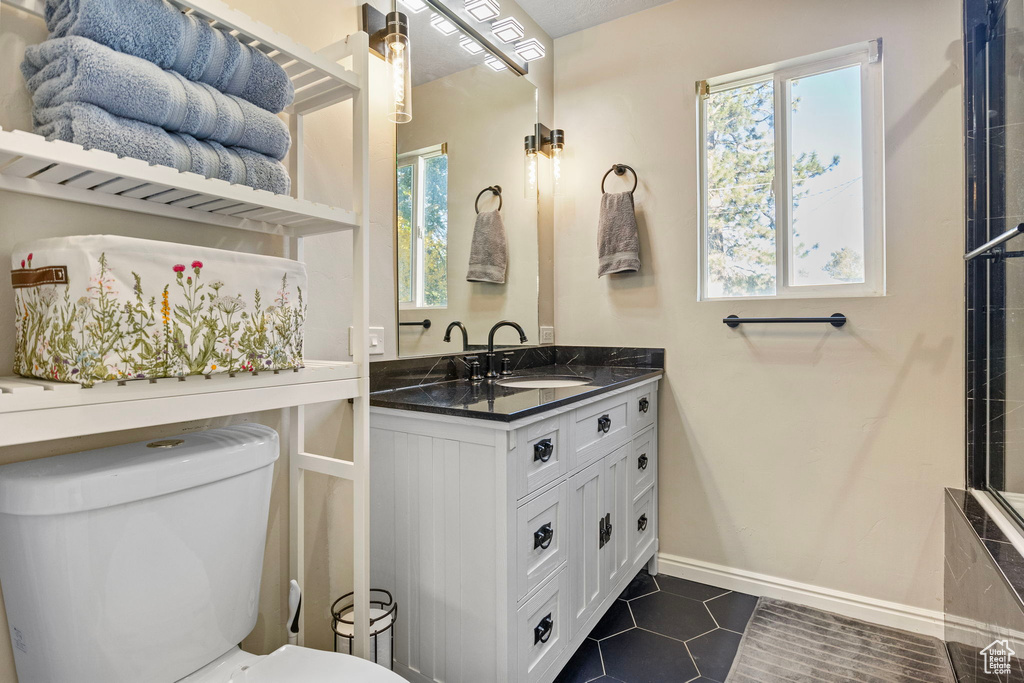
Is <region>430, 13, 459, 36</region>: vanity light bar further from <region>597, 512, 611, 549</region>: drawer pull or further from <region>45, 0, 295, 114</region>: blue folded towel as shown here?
<region>597, 512, 611, 549</region>: drawer pull

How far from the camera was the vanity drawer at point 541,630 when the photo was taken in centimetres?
134

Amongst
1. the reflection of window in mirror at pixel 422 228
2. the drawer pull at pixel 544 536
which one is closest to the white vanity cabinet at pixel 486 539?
the drawer pull at pixel 544 536

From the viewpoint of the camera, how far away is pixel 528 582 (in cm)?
137

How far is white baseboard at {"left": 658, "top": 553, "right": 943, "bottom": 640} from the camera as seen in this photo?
1.90 metres

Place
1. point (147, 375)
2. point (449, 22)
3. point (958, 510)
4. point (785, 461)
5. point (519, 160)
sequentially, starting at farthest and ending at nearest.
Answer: point (519, 160), point (785, 461), point (449, 22), point (958, 510), point (147, 375)

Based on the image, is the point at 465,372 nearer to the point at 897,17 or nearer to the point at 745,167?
the point at 745,167

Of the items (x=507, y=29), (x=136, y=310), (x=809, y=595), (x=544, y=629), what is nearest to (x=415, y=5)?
(x=507, y=29)

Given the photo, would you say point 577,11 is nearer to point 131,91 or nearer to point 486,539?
point 131,91

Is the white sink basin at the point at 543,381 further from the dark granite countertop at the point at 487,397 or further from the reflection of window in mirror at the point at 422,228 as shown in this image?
the reflection of window in mirror at the point at 422,228

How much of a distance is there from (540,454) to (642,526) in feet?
3.34

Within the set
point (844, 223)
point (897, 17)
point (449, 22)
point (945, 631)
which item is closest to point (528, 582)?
point (945, 631)

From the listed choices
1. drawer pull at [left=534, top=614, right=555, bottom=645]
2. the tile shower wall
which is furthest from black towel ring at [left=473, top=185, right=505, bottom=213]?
the tile shower wall

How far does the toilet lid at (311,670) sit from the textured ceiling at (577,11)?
8.36 feet

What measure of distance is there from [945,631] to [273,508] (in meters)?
2.18
